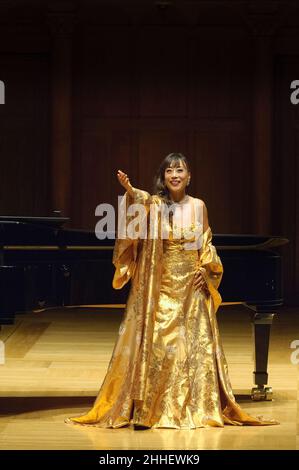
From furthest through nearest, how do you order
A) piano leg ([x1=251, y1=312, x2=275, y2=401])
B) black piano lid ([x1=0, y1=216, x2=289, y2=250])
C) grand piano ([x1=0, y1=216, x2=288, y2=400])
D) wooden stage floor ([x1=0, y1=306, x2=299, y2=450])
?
piano leg ([x1=251, y1=312, x2=275, y2=401]), black piano lid ([x1=0, y1=216, x2=289, y2=250]), grand piano ([x1=0, y1=216, x2=288, y2=400]), wooden stage floor ([x1=0, y1=306, x2=299, y2=450])

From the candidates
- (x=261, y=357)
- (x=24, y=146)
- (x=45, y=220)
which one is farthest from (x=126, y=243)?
(x=24, y=146)

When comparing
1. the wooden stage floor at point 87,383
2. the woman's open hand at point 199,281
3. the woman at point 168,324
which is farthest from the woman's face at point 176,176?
the wooden stage floor at point 87,383

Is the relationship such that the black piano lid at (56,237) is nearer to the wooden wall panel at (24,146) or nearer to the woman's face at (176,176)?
the woman's face at (176,176)

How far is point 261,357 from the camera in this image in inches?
228

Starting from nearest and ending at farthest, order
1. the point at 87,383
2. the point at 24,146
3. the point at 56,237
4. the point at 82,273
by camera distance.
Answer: the point at 82,273, the point at 56,237, the point at 87,383, the point at 24,146

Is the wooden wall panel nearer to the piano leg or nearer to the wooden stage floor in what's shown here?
the wooden stage floor

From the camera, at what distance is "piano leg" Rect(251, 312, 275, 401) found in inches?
227

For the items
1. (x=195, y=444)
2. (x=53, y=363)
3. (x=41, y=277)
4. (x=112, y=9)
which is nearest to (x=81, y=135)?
(x=112, y=9)

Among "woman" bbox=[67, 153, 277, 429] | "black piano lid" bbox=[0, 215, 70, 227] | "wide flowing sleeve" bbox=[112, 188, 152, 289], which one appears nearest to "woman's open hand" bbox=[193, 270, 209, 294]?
"woman" bbox=[67, 153, 277, 429]

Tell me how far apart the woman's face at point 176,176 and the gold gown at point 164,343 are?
0.09 metres

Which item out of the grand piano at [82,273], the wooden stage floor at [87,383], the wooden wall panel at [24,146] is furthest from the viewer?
the wooden wall panel at [24,146]

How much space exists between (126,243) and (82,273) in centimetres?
59

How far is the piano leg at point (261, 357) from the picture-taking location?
5.75 m

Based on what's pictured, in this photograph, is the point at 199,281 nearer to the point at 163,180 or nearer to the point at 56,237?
the point at 163,180
